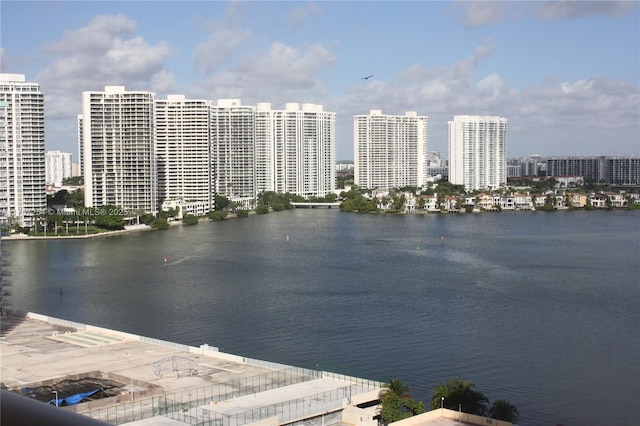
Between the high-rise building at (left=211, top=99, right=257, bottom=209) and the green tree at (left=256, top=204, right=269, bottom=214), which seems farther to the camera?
the high-rise building at (left=211, top=99, right=257, bottom=209)

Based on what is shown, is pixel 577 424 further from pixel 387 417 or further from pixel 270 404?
pixel 270 404

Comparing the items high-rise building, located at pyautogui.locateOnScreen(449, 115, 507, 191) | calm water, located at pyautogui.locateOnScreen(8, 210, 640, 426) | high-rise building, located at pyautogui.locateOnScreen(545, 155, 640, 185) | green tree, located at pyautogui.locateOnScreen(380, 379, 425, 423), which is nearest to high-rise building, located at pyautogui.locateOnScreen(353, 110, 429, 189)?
high-rise building, located at pyautogui.locateOnScreen(449, 115, 507, 191)

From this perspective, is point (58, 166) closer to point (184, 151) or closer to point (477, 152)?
point (184, 151)

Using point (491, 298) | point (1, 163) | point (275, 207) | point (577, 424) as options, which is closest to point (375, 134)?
point (275, 207)

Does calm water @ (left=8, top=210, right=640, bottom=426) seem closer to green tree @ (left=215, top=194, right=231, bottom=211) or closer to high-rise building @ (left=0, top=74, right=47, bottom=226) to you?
high-rise building @ (left=0, top=74, right=47, bottom=226)

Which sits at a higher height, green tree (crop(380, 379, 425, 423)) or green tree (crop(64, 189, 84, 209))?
green tree (crop(64, 189, 84, 209))

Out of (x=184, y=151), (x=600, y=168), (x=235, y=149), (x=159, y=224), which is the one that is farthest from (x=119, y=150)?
(x=600, y=168)

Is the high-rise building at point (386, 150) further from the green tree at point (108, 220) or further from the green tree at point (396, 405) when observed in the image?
the green tree at point (396, 405)

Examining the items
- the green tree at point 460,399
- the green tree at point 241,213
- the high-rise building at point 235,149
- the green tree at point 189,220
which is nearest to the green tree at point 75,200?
the green tree at point 189,220
